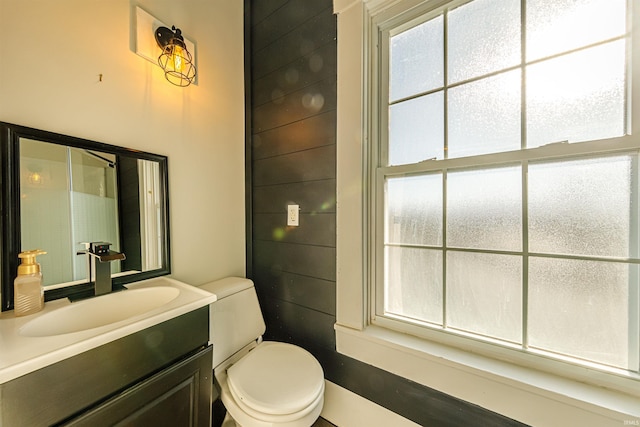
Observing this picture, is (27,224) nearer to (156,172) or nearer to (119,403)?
(156,172)

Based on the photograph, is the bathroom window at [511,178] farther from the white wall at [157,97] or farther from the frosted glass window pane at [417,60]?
the white wall at [157,97]

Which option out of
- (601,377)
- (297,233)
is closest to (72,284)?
(297,233)

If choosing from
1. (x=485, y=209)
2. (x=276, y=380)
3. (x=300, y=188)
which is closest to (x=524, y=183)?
(x=485, y=209)

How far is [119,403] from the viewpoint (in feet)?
2.20

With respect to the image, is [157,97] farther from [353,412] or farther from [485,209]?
[353,412]

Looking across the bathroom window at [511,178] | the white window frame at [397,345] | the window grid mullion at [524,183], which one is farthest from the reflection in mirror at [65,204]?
the window grid mullion at [524,183]

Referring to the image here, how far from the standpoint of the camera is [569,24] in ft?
2.67

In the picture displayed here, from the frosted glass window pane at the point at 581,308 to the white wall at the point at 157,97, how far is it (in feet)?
4.92

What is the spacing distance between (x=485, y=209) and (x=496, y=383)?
2.05 ft

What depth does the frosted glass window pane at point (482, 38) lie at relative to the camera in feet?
2.97

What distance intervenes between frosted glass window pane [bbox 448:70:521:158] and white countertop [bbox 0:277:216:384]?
4.05ft

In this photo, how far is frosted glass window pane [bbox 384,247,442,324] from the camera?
1.04m

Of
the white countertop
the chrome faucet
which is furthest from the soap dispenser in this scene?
the chrome faucet

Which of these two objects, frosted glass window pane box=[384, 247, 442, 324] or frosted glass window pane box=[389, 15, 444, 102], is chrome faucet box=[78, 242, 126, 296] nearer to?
frosted glass window pane box=[384, 247, 442, 324]
